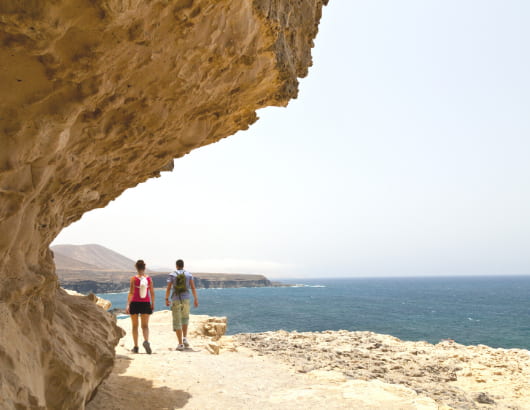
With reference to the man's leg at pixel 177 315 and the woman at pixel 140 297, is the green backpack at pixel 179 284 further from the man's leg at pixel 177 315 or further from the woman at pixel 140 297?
the woman at pixel 140 297

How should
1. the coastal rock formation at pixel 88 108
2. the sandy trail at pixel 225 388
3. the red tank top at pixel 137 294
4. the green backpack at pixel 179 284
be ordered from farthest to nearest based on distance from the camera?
the green backpack at pixel 179 284 < the red tank top at pixel 137 294 < the sandy trail at pixel 225 388 < the coastal rock formation at pixel 88 108

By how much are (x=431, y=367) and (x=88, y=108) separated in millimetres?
12874

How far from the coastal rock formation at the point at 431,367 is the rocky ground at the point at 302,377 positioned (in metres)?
0.03

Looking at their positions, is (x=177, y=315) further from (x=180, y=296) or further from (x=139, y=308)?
(x=139, y=308)

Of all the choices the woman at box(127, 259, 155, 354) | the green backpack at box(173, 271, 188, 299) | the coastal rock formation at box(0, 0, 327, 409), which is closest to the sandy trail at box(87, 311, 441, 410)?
the woman at box(127, 259, 155, 354)

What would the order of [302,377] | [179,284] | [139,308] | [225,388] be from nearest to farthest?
[225,388], [302,377], [139,308], [179,284]

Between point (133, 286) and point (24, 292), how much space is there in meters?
4.26

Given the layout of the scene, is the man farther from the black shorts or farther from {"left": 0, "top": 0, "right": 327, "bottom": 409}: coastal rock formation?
{"left": 0, "top": 0, "right": 327, "bottom": 409}: coastal rock formation

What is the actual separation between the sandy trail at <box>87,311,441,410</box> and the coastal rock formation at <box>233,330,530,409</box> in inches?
54.8

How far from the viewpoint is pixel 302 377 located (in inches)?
305

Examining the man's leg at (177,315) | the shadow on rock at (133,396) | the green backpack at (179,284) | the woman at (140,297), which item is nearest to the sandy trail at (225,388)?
the shadow on rock at (133,396)

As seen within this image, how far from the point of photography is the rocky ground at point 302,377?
589 centimetres

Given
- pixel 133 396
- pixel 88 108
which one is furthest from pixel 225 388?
pixel 88 108

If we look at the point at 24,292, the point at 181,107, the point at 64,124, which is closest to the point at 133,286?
the point at 24,292
